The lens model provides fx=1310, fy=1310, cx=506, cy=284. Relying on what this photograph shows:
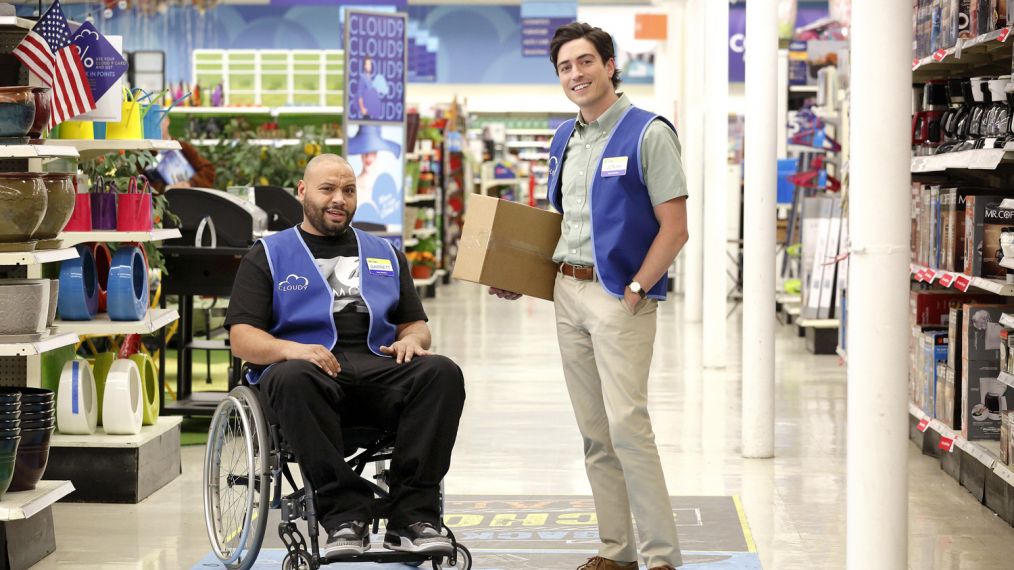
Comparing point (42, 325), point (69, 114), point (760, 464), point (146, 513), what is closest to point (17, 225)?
point (42, 325)

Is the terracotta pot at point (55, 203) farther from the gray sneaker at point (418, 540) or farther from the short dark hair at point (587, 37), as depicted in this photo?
the short dark hair at point (587, 37)

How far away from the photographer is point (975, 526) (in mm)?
4488

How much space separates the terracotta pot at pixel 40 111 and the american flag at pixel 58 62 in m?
0.31

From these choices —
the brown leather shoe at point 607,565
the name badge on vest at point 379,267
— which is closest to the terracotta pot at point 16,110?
the name badge on vest at point 379,267

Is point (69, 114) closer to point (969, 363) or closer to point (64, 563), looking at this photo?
point (64, 563)

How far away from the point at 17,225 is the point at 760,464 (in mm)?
3244

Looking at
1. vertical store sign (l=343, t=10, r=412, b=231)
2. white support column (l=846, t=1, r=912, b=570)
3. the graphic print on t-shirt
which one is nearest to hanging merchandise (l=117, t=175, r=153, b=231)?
the graphic print on t-shirt

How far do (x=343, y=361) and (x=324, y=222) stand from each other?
43 centimetres

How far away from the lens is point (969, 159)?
4.59 metres

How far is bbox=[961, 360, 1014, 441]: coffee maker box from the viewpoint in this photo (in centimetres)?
483

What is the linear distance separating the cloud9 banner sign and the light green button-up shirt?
4895mm

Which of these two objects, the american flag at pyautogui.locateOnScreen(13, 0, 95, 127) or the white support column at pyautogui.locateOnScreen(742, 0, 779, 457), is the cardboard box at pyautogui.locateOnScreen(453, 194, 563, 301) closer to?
the american flag at pyautogui.locateOnScreen(13, 0, 95, 127)

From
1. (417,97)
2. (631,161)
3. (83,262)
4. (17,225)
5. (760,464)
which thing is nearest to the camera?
(631,161)

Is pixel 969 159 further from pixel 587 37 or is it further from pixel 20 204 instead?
Answer: pixel 20 204
